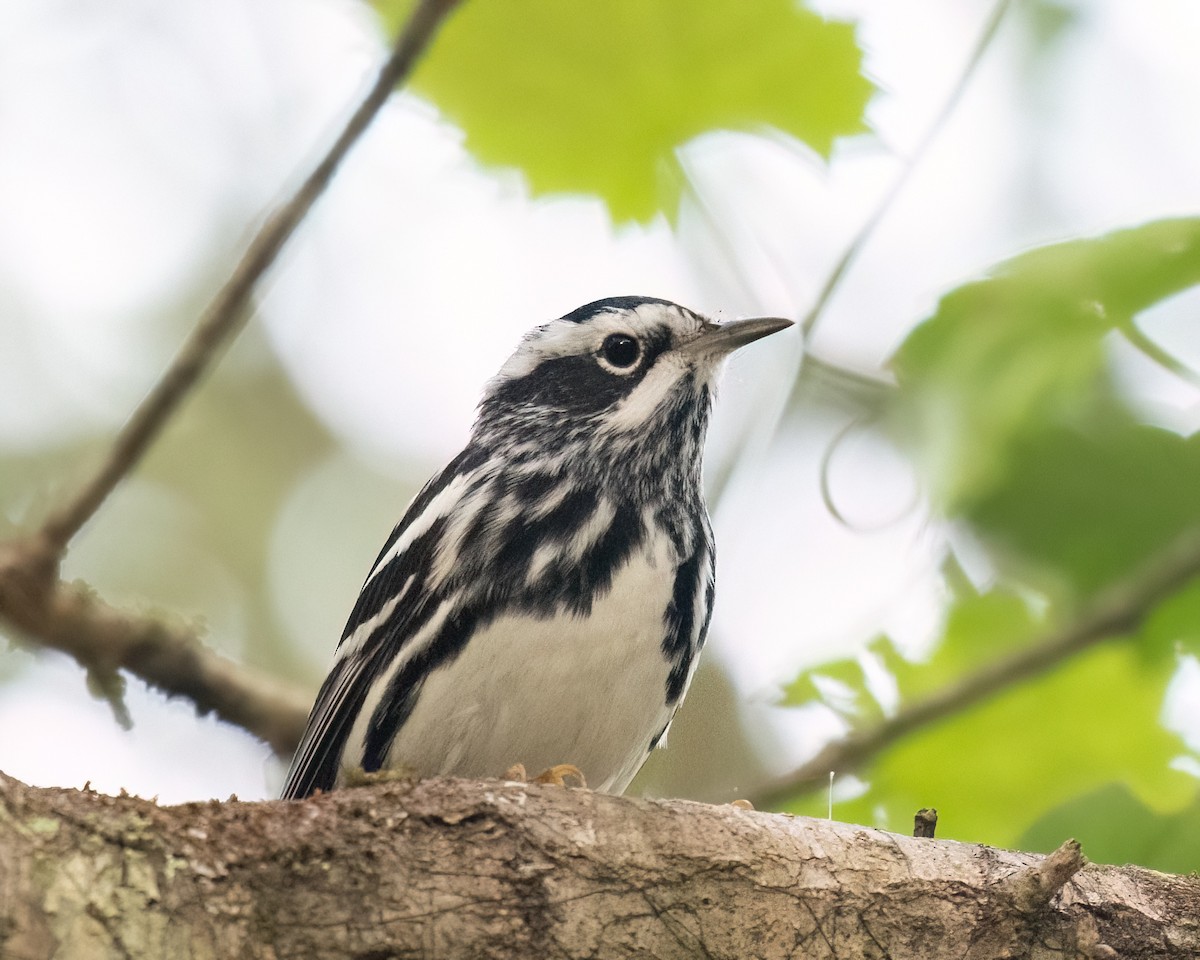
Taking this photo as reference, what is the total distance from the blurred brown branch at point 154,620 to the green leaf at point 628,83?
539 millimetres

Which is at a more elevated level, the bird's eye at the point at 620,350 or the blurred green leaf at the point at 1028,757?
the bird's eye at the point at 620,350

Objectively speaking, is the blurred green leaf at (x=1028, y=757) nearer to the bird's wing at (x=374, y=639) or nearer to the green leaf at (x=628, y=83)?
the bird's wing at (x=374, y=639)

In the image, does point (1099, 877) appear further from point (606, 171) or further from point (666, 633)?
point (606, 171)

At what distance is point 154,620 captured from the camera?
401cm

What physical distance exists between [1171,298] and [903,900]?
4.95ft

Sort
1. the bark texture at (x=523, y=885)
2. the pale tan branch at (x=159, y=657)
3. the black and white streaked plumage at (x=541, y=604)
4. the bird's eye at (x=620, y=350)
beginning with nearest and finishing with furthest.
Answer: the bark texture at (x=523, y=885) → the black and white streaked plumage at (x=541, y=604) → the pale tan branch at (x=159, y=657) → the bird's eye at (x=620, y=350)

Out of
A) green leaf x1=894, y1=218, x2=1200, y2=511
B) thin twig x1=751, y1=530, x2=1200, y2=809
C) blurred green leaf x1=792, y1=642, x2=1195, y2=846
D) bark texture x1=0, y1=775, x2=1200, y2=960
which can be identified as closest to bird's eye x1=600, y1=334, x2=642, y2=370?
green leaf x1=894, y1=218, x2=1200, y2=511

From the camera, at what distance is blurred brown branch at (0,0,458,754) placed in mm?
3051

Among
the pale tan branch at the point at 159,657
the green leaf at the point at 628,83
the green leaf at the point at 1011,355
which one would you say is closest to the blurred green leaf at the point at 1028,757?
the green leaf at the point at 1011,355

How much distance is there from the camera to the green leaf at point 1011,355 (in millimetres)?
3301

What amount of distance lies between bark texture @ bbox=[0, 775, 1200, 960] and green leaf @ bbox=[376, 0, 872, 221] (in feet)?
5.75

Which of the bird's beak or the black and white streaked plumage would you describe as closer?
the black and white streaked plumage

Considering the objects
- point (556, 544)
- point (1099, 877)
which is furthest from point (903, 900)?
point (556, 544)

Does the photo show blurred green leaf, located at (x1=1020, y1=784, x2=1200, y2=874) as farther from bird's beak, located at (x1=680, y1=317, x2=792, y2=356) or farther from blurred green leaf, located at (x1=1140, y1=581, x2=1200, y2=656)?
bird's beak, located at (x1=680, y1=317, x2=792, y2=356)
